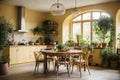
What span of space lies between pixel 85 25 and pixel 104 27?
182cm

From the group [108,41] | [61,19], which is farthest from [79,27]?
[108,41]

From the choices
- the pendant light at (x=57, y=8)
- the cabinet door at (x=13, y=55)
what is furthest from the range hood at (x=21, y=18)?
the pendant light at (x=57, y=8)

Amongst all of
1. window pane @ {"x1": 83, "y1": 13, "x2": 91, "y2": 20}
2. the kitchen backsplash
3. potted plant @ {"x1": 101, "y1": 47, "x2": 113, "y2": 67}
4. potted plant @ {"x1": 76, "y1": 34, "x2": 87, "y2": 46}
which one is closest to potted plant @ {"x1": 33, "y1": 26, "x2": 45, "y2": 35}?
the kitchen backsplash

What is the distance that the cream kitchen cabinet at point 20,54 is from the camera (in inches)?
274

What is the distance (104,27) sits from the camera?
6.68 meters

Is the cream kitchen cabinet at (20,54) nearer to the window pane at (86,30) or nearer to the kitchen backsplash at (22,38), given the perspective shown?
the kitchen backsplash at (22,38)

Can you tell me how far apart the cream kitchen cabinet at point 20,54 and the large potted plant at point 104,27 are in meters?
3.33

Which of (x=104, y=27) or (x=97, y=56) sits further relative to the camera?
(x=97, y=56)

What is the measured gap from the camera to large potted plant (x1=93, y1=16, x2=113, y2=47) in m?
6.66

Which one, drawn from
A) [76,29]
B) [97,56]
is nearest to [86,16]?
[76,29]

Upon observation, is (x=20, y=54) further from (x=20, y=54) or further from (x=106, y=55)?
(x=106, y=55)

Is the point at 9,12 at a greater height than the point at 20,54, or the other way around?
the point at 9,12

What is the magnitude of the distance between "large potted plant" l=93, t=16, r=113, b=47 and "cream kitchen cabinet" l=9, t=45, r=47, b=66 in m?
3.33

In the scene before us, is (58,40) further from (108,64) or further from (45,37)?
(108,64)
